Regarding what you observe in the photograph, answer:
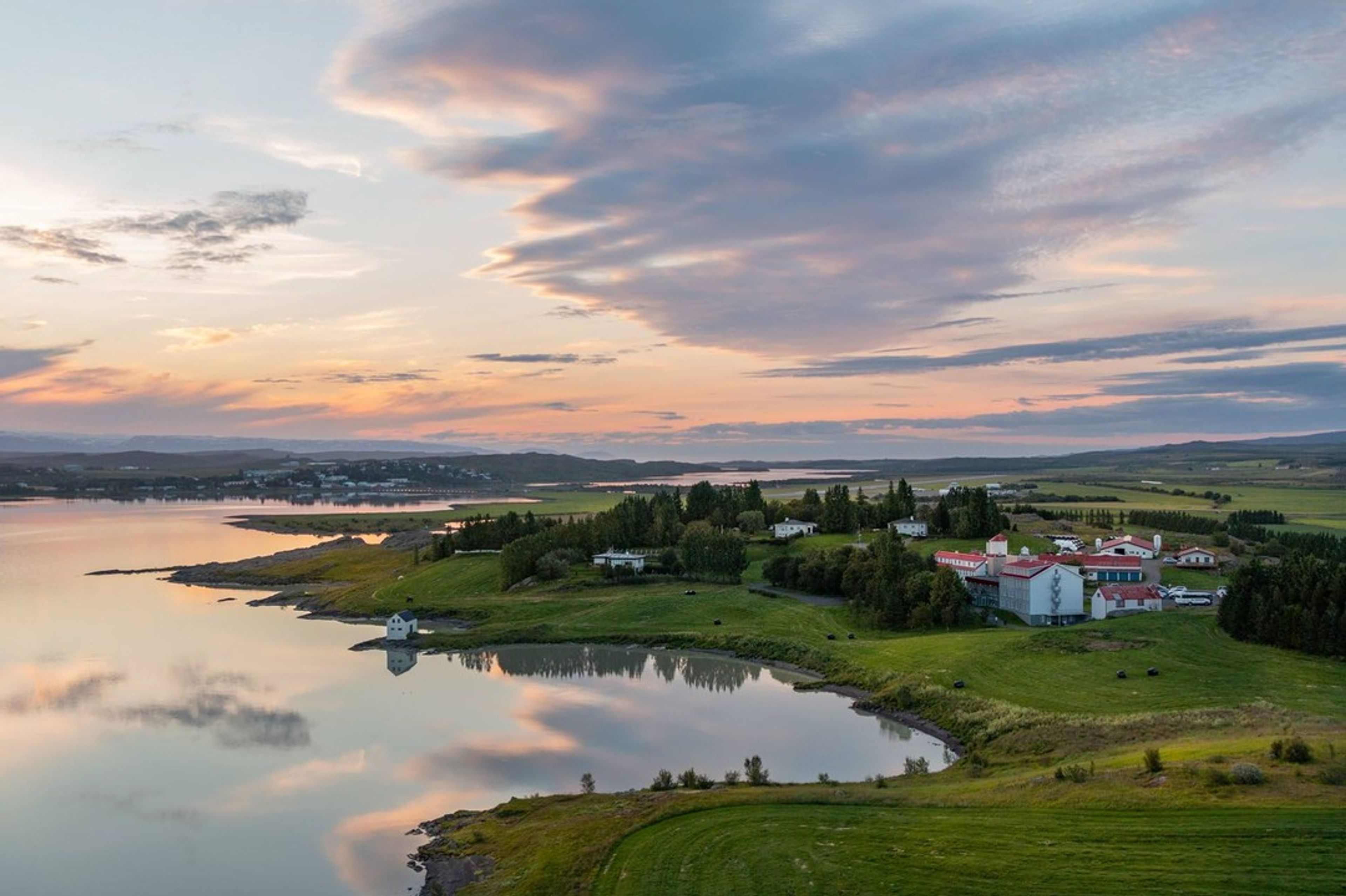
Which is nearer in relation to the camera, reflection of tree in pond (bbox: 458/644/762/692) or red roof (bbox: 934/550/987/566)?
reflection of tree in pond (bbox: 458/644/762/692)

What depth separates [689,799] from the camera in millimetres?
28156

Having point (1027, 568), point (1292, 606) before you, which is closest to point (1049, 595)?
point (1027, 568)

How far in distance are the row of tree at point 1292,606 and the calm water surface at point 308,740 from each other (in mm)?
20598

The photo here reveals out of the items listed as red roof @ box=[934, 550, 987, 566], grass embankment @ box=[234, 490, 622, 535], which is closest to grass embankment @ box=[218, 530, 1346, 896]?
red roof @ box=[934, 550, 987, 566]

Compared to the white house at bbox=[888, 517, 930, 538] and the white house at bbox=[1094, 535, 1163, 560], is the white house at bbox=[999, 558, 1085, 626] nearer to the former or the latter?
the white house at bbox=[1094, 535, 1163, 560]

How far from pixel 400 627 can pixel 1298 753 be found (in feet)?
176

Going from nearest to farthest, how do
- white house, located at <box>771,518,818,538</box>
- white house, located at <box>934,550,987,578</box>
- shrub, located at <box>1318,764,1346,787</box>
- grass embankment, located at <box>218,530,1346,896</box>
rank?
grass embankment, located at <box>218,530,1346,896</box> → shrub, located at <box>1318,764,1346,787</box> → white house, located at <box>934,550,987,578</box> → white house, located at <box>771,518,818,538</box>

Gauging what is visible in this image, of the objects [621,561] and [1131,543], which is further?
[621,561]

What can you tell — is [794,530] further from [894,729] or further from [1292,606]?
[894,729]

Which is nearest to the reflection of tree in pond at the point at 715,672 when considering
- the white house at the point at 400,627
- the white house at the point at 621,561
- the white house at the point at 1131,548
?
the white house at the point at 400,627

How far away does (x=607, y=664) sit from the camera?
57.3 metres

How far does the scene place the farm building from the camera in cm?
6569

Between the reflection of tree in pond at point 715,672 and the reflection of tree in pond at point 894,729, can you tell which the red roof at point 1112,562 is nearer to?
the reflection of tree in pond at point 715,672

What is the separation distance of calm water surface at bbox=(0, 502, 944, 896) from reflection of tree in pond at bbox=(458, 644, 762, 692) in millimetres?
236
